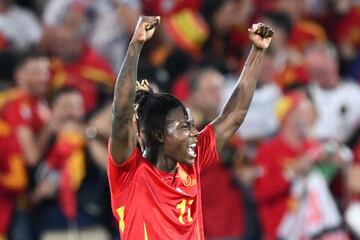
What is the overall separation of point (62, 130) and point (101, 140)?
0.29 metres

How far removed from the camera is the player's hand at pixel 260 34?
5.84 metres

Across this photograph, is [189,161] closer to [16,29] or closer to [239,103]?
[239,103]

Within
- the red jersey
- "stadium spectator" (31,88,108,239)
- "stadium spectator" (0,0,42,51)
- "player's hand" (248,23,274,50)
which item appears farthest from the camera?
"stadium spectator" (0,0,42,51)

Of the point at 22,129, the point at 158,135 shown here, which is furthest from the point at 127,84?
the point at 22,129

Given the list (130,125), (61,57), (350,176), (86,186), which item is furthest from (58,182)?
(130,125)

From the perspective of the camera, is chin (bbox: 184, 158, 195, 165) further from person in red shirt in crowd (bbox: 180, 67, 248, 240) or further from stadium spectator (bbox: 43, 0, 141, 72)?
stadium spectator (bbox: 43, 0, 141, 72)

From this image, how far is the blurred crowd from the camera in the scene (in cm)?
867

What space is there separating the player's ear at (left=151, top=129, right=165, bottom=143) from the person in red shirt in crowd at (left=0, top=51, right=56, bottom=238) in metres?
3.20

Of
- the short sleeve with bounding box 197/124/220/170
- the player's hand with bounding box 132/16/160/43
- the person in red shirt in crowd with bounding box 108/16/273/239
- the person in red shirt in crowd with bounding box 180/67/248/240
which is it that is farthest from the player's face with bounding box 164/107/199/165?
the person in red shirt in crowd with bounding box 180/67/248/240

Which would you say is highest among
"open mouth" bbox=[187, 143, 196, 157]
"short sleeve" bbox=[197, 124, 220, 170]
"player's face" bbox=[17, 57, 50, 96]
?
"open mouth" bbox=[187, 143, 196, 157]

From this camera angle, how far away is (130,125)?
527 cm

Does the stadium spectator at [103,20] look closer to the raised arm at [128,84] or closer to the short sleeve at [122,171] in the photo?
the short sleeve at [122,171]

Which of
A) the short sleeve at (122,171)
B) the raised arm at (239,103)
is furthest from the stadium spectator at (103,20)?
the short sleeve at (122,171)

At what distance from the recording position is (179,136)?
557 cm
